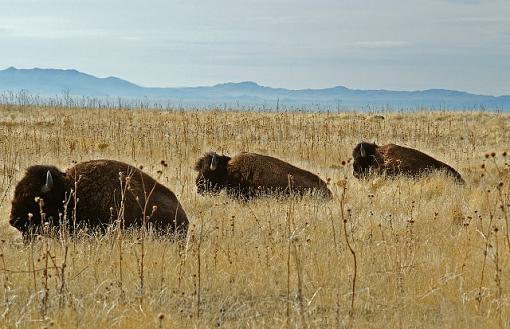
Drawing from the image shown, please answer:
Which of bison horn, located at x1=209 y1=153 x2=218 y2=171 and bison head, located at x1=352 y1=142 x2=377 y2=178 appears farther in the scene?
bison head, located at x1=352 y1=142 x2=377 y2=178

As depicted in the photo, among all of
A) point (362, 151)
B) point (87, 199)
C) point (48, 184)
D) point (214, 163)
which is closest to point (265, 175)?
point (214, 163)

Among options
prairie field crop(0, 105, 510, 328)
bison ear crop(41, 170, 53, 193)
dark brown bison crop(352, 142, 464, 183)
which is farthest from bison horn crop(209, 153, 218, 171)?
bison ear crop(41, 170, 53, 193)

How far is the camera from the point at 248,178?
11031mm

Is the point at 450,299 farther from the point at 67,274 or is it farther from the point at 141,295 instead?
the point at 67,274

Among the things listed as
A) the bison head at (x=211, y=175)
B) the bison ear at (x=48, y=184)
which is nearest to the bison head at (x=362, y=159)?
the bison head at (x=211, y=175)

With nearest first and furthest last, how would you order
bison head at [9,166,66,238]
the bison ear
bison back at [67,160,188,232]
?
the bison ear → bison head at [9,166,66,238] → bison back at [67,160,188,232]

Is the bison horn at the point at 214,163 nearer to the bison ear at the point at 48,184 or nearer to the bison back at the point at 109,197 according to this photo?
the bison back at the point at 109,197

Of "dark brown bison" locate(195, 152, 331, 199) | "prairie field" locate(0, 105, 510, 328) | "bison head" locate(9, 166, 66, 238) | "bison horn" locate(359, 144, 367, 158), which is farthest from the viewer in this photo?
"bison horn" locate(359, 144, 367, 158)

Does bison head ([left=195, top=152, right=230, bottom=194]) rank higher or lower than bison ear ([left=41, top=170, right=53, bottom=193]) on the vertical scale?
lower

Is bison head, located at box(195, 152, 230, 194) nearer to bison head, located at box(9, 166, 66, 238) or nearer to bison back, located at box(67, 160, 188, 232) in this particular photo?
bison back, located at box(67, 160, 188, 232)

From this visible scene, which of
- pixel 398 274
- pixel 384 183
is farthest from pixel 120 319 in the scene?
pixel 384 183

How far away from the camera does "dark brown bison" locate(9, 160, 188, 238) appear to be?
737 cm

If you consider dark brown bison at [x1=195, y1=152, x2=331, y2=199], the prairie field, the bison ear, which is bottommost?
the prairie field

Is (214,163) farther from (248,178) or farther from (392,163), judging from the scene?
(392,163)
